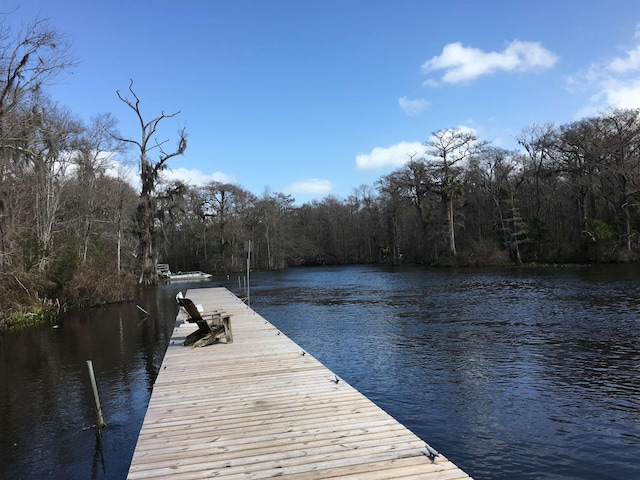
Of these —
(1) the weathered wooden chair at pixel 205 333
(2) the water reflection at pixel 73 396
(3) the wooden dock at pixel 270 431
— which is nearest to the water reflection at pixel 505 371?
(3) the wooden dock at pixel 270 431

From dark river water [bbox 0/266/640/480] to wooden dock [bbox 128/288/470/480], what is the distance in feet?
4.23

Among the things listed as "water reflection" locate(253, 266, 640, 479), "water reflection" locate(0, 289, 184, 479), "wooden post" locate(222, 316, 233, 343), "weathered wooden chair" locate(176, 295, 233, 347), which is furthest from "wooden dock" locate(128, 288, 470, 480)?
"wooden post" locate(222, 316, 233, 343)

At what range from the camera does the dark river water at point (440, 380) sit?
596 centimetres

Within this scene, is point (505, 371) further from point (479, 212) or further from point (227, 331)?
point (479, 212)

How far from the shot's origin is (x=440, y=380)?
8844mm

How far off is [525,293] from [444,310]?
242 inches

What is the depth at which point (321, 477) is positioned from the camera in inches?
142

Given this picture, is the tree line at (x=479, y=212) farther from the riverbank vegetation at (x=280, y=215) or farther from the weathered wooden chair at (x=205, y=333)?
the weathered wooden chair at (x=205, y=333)

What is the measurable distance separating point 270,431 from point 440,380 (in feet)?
16.5

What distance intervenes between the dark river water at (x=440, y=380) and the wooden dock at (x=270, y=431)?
4.23ft

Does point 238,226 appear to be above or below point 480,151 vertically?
below

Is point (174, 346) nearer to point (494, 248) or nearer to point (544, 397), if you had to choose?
point (544, 397)

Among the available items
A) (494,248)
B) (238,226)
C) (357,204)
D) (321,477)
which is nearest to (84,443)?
(321,477)

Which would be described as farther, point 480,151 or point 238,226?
point 238,226
